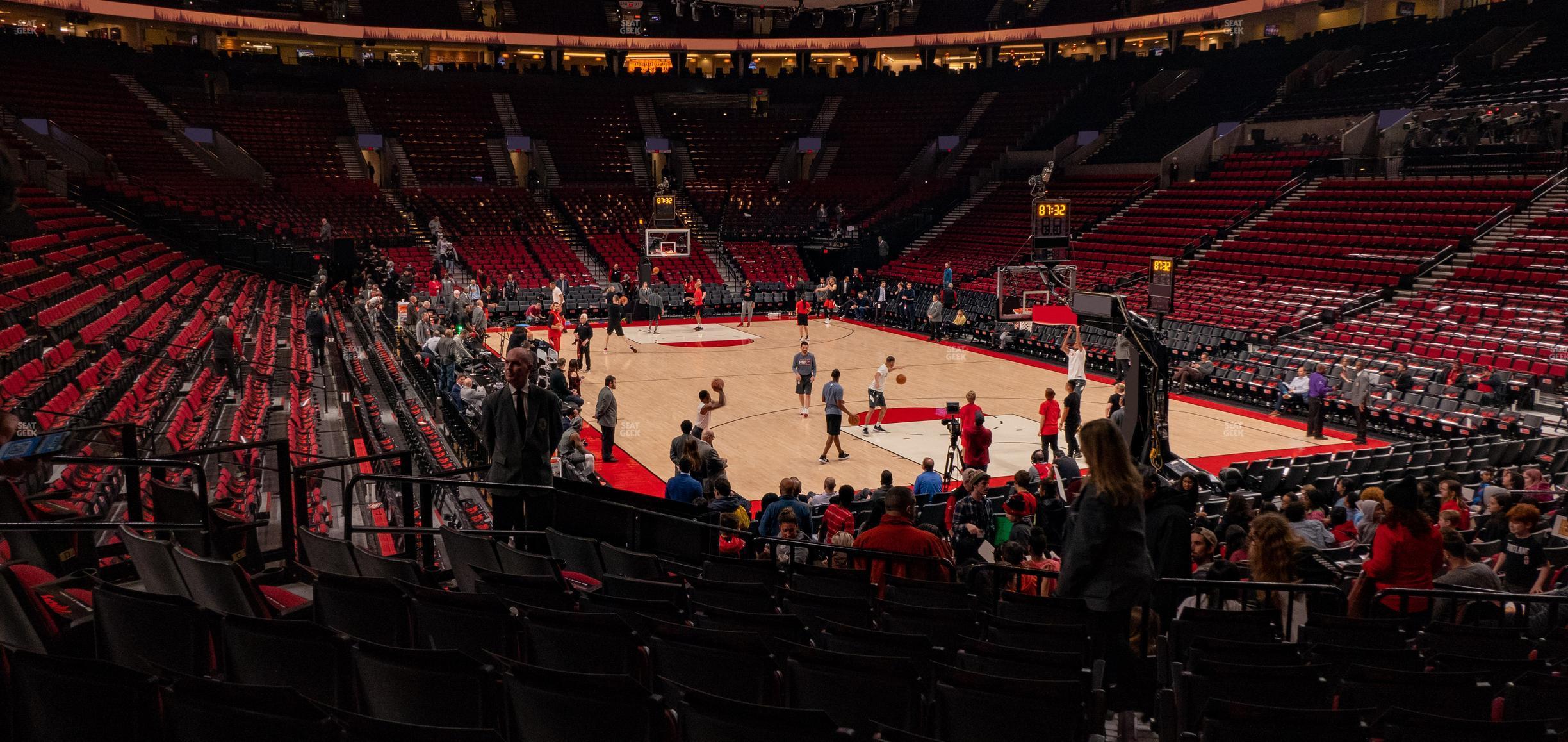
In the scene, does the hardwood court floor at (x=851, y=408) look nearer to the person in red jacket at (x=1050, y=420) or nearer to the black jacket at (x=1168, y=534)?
the person in red jacket at (x=1050, y=420)

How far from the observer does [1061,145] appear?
128 ft

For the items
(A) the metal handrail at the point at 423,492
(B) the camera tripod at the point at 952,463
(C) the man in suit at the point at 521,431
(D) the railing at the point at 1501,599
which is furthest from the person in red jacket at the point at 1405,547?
(B) the camera tripod at the point at 952,463

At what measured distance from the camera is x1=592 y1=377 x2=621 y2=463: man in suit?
13320 mm

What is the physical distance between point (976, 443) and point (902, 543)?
21.9 feet

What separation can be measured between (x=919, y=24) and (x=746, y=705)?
149ft

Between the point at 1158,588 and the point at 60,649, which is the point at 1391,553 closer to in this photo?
the point at 1158,588

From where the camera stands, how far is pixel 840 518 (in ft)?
25.7

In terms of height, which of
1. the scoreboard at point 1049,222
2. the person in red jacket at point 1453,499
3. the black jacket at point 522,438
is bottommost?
the person in red jacket at point 1453,499

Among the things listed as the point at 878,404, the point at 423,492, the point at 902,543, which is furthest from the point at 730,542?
the point at 878,404

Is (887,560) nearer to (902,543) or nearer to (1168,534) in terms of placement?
(902,543)

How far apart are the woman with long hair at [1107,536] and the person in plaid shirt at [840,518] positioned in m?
3.15

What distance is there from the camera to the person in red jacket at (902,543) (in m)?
5.89

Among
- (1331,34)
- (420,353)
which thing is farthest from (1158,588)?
(1331,34)

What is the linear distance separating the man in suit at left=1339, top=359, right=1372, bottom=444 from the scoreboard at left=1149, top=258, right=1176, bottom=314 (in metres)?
2.87
